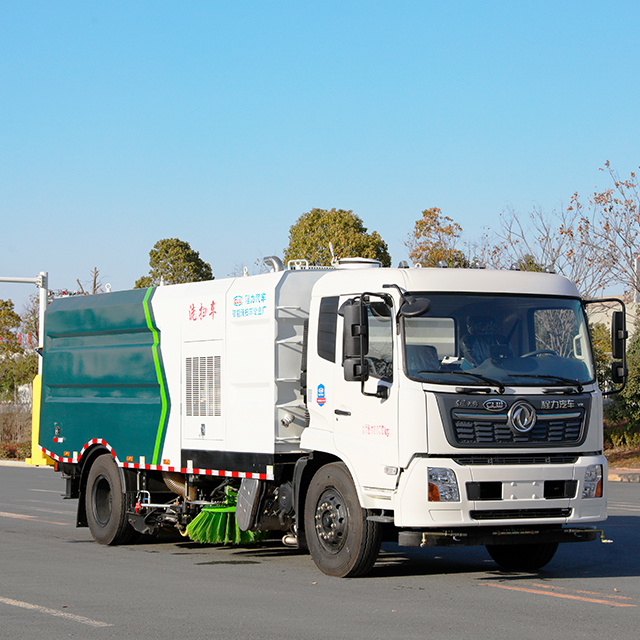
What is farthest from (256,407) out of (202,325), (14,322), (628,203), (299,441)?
(14,322)

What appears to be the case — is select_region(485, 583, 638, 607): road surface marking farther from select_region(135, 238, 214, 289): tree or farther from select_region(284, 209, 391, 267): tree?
select_region(135, 238, 214, 289): tree

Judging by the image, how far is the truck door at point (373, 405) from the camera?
899 cm

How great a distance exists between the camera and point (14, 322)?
4878 cm

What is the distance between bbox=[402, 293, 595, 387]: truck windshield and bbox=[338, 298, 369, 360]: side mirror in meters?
0.35

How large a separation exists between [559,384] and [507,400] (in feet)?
2.02

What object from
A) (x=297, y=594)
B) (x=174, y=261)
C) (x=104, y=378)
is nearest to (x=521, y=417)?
(x=297, y=594)

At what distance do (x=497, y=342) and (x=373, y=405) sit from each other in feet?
4.08

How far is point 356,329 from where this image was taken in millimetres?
9141

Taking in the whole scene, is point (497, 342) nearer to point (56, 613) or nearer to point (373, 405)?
point (373, 405)

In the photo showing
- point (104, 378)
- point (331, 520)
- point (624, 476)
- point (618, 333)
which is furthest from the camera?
point (624, 476)

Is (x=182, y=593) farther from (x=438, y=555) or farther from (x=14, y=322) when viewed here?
(x=14, y=322)

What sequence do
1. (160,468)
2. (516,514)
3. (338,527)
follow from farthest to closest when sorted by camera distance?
(160,468)
(338,527)
(516,514)

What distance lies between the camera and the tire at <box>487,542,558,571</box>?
10188 mm

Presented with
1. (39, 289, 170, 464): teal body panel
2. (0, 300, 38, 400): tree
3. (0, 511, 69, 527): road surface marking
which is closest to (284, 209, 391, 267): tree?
(0, 300, 38, 400): tree
